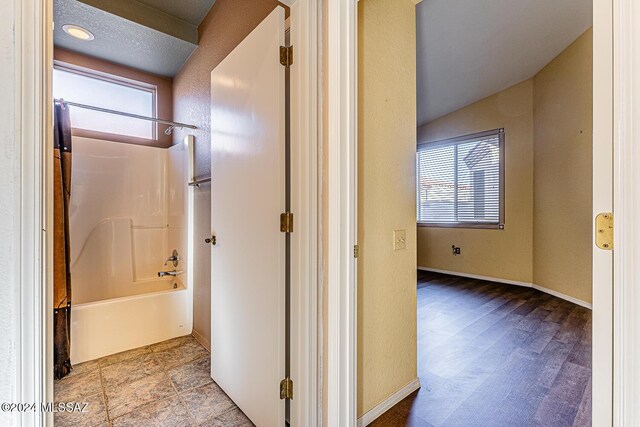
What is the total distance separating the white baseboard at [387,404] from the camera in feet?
4.97

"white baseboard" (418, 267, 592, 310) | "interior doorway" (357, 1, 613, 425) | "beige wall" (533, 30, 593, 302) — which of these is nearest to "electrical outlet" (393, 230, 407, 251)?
"interior doorway" (357, 1, 613, 425)

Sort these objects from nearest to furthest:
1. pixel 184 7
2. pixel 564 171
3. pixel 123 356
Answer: pixel 123 356, pixel 184 7, pixel 564 171

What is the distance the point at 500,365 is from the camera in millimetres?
2111

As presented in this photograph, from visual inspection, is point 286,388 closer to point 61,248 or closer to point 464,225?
point 61,248

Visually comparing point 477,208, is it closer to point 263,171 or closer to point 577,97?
point 577,97

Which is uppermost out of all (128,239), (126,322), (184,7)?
(184,7)

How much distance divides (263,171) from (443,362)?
1895 millimetres

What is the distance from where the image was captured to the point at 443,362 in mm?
2168

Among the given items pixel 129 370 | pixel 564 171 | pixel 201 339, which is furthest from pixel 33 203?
pixel 564 171

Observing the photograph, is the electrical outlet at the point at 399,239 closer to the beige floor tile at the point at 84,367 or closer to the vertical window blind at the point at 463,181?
the beige floor tile at the point at 84,367

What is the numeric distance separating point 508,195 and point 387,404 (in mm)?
3883

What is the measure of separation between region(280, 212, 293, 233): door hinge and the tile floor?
1077mm
